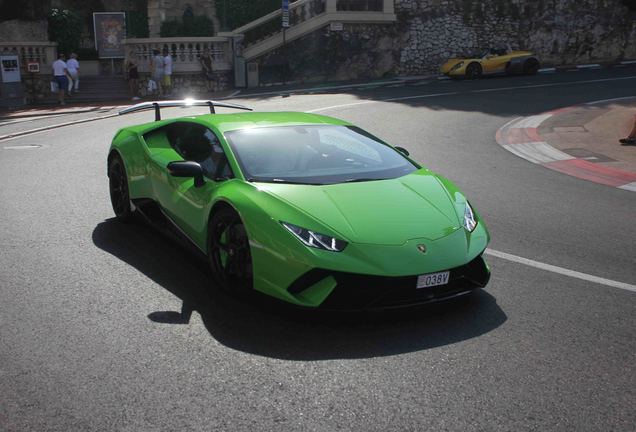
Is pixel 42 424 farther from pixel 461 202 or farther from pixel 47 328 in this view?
pixel 461 202

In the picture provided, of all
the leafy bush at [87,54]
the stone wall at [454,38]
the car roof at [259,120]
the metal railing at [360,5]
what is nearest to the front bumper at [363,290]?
the car roof at [259,120]

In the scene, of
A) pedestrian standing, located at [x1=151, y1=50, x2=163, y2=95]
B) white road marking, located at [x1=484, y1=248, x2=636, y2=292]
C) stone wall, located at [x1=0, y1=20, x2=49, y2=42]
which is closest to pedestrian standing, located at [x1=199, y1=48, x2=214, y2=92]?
pedestrian standing, located at [x1=151, y1=50, x2=163, y2=95]

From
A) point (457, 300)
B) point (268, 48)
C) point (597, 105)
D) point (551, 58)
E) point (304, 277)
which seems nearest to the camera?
point (304, 277)

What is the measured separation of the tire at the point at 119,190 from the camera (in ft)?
24.2

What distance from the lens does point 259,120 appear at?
639 cm

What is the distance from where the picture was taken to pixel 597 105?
65.1ft

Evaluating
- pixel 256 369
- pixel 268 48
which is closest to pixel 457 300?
pixel 256 369

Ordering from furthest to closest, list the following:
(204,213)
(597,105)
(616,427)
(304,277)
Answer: (597,105)
(204,213)
(304,277)
(616,427)

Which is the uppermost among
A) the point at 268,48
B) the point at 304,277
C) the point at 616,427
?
the point at 268,48

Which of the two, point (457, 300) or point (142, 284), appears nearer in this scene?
point (457, 300)

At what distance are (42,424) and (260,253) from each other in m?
1.84

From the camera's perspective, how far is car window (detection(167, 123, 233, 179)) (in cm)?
573

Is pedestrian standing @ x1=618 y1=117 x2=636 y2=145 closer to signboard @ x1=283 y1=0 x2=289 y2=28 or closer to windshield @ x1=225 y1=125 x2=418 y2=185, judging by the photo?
windshield @ x1=225 y1=125 x2=418 y2=185

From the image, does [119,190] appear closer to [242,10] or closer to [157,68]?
[157,68]
